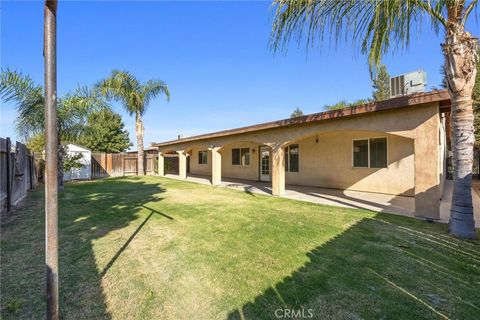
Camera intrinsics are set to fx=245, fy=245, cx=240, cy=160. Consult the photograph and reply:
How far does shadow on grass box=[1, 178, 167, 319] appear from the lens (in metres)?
2.69

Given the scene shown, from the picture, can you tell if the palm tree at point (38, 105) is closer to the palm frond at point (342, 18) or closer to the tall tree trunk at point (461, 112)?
the palm frond at point (342, 18)

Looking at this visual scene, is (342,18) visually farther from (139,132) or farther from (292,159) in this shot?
(139,132)

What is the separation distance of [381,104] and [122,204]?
27.6 ft

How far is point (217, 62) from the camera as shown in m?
15.1

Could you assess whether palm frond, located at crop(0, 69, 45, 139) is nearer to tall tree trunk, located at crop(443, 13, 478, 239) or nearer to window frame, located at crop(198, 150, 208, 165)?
window frame, located at crop(198, 150, 208, 165)

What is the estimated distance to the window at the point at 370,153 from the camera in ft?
33.3

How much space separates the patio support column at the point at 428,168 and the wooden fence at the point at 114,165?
20378 mm

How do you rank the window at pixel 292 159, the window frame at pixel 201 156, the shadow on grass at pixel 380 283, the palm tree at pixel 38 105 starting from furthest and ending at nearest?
the window frame at pixel 201 156 < the window at pixel 292 159 < the palm tree at pixel 38 105 < the shadow on grass at pixel 380 283

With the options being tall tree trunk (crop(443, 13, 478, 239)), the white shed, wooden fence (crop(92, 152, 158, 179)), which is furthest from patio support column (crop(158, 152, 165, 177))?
tall tree trunk (crop(443, 13, 478, 239))

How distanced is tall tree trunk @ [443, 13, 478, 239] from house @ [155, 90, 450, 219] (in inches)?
29.8

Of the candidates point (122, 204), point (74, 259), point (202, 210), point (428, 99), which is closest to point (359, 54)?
point (428, 99)

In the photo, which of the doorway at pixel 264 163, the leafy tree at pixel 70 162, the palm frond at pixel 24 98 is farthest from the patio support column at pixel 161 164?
the palm frond at pixel 24 98

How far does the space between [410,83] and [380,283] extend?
8510 mm

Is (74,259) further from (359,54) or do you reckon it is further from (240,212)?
(359,54)
